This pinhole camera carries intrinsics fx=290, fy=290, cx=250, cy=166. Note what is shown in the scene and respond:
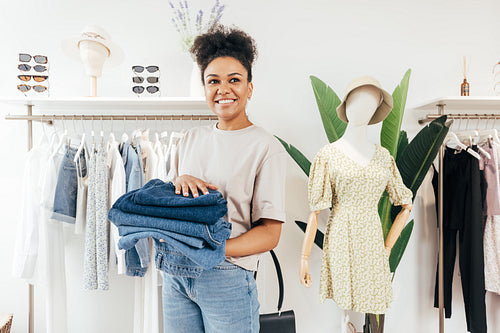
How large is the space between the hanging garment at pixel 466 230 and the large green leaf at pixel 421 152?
407 mm

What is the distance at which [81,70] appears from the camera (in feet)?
7.02

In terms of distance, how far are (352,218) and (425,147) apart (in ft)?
1.96

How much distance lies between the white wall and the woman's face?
1264mm

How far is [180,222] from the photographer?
740 mm

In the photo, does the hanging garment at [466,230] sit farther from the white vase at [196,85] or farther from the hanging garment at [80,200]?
the hanging garment at [80,200]

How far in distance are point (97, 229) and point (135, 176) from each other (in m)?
0.36

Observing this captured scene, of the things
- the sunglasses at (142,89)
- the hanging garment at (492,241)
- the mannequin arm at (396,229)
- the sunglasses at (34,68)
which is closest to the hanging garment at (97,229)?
the sunglasses at (142,89)

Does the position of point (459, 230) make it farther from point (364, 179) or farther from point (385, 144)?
point (364, 179)

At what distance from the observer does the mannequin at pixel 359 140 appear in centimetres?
146

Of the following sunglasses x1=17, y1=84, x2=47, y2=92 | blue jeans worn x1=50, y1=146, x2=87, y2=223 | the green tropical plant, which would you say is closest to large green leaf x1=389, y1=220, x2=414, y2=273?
the green tropical plant

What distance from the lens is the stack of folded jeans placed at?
28.8 inches

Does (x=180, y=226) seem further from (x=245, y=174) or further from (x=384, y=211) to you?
(x=384, y=211)

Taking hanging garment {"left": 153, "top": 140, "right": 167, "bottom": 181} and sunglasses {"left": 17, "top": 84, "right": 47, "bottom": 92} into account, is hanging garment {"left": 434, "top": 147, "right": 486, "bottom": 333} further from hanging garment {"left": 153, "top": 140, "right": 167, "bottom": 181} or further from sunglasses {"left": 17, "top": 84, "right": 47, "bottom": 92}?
sunglasses {"left": 17, "top": 84, "right": 47, "bottom": 92}

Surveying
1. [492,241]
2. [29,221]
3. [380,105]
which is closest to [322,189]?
[380,105]
